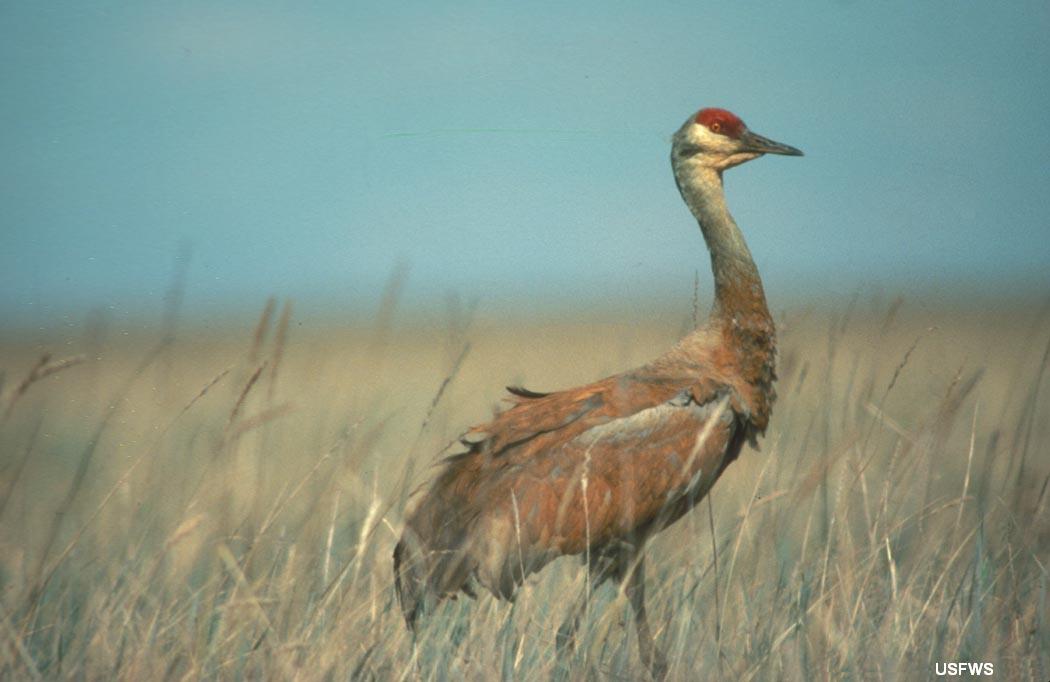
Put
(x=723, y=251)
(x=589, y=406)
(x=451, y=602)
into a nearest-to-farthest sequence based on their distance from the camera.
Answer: (x=451, y=602) < (x=589, y=406) < (x=723, y=251)

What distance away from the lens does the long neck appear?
456cm

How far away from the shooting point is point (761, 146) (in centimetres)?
492

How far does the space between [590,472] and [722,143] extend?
1712 mm

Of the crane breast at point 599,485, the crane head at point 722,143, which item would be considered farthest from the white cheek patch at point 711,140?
the crane breast at point 599,485

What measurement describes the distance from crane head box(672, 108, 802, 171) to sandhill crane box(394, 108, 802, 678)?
922 mm

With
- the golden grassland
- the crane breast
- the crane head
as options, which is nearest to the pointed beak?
the crane head

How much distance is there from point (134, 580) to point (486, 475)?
1.36 m

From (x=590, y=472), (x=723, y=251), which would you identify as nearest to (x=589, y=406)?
(x=590, y=472)

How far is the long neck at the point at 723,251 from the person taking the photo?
456cm

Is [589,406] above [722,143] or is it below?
below

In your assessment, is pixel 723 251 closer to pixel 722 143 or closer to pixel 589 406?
pixel 722 143

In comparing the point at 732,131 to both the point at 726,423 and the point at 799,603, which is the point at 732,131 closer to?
the point at 726,423

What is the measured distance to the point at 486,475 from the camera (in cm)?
408

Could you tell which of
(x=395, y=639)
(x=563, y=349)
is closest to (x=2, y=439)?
(x=395, y=639)
